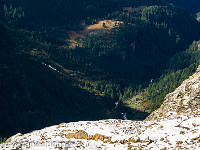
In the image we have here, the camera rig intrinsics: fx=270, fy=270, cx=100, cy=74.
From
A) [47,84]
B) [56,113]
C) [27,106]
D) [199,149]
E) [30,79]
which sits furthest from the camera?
[47,84]

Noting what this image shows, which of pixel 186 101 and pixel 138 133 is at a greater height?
pixel 186 101

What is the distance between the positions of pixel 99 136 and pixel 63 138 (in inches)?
270

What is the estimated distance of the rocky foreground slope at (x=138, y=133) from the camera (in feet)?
126

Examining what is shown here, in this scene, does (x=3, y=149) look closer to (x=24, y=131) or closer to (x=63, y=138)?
(x=63, y=138)

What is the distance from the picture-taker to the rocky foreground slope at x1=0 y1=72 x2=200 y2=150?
3838 cm

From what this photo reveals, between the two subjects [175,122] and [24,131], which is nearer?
[175,122]

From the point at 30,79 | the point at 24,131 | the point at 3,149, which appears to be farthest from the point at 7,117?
the point at 3,149

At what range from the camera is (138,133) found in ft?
145

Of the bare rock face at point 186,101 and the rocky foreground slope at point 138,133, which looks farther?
the bare rock face at point 186,101

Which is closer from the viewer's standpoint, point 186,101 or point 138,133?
point 138,133

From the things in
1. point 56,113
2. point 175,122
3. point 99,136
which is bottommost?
point 56,113

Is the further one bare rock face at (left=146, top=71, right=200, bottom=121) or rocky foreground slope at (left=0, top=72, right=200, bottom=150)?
bare rock face at (left=146, top=71, right=200, bottom=121)

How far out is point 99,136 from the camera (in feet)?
152

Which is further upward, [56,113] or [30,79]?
[30,79]
